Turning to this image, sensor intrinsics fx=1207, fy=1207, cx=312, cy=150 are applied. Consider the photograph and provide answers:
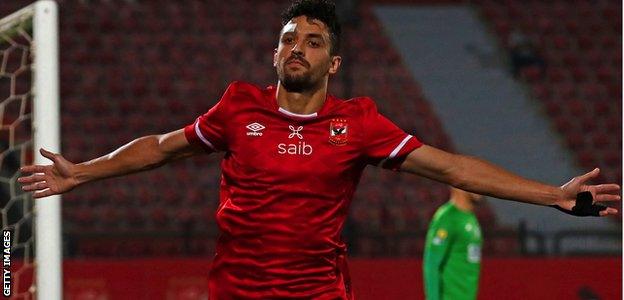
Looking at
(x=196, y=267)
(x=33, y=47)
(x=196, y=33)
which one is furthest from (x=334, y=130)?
(x=196, y=33)

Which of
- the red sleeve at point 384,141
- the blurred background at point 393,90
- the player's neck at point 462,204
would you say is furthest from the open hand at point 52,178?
the blurred background at point 393,90

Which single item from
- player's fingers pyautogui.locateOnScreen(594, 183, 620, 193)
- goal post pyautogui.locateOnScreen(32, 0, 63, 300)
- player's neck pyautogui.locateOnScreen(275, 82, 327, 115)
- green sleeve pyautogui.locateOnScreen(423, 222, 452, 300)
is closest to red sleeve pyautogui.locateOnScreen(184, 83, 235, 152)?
player's neck pyautogui.locateOnScreen(275, 82, 327, 115)

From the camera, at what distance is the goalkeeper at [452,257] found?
7512 millimetres

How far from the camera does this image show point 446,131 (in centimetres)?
1759

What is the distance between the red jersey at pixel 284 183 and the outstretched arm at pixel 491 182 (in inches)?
3.1

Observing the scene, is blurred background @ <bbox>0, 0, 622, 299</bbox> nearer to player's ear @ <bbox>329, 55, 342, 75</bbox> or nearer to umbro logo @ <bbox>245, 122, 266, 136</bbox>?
player's ear @ <bbox>329, 55, 342, 75</bbox>

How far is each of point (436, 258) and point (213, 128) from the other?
12.8 feet

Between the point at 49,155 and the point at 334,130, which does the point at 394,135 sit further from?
the point at 49,155

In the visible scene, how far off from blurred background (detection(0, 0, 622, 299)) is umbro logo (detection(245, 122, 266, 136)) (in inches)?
374

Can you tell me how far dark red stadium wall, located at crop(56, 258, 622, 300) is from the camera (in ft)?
36.4

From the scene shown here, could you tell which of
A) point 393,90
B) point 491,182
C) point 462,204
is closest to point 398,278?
point 462,204

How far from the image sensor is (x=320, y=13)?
3887 mm

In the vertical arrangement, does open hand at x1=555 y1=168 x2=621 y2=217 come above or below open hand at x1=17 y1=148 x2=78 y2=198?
below

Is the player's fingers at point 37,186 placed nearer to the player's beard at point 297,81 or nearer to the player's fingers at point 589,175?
the player's beard at point 297,81
